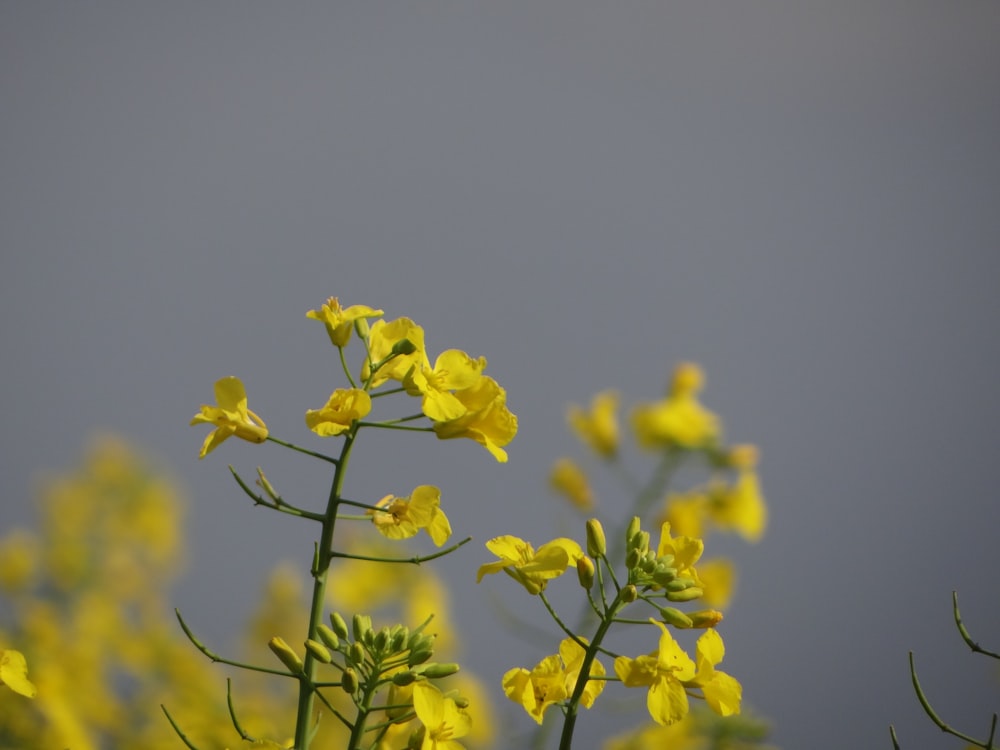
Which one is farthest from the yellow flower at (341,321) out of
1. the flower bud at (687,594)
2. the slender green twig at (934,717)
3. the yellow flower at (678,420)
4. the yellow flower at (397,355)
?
the yellow flower at (678,420)

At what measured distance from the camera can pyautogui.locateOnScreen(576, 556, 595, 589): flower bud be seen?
0.90 metres

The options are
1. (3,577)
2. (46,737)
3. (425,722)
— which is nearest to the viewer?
(425,722)

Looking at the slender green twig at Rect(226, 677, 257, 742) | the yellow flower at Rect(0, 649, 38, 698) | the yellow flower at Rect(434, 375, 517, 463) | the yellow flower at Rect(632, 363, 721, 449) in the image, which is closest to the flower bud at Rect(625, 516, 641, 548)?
the yellow flower at Rect(434, 375, 517, 463)

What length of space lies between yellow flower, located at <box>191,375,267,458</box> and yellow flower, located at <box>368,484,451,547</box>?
13 cm

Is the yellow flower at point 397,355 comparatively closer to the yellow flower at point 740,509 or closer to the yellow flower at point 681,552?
the yellow flower at point 681,552

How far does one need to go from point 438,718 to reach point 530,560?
18cm

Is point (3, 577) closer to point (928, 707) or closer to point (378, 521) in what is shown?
point (378, 521)

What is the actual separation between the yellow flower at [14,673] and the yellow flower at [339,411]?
279 millimetres

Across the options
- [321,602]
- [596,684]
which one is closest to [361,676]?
[321,602]

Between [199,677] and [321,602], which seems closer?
[321,602]

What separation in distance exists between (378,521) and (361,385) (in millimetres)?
118

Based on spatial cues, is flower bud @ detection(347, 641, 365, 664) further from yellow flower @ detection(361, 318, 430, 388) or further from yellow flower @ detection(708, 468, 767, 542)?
yellow flower @ detection(708, 468, 767, 542)

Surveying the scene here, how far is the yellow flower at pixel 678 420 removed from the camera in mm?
2463

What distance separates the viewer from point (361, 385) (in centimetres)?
91
